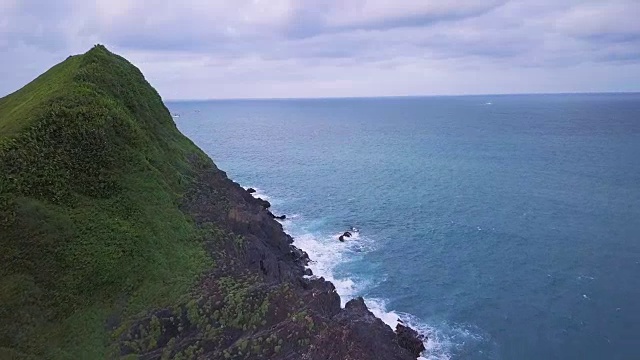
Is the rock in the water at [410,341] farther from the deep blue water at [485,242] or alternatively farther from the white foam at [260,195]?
the white foam at [260,195]

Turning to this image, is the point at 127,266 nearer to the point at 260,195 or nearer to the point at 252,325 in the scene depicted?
the point at 252,325

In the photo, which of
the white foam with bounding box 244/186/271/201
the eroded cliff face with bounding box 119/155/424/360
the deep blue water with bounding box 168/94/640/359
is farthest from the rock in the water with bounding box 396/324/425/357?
the white foam with bounding box 244/186/271/201

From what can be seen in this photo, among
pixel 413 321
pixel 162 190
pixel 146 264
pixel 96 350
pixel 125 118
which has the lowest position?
pixel 413 321

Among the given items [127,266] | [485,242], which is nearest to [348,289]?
[485,242]

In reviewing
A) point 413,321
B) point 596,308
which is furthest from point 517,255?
point 413,321

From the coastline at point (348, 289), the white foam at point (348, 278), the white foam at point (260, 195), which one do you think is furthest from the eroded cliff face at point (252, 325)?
the white foam at point (260, 195)

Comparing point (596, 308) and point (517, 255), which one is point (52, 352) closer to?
point (596, 308)
